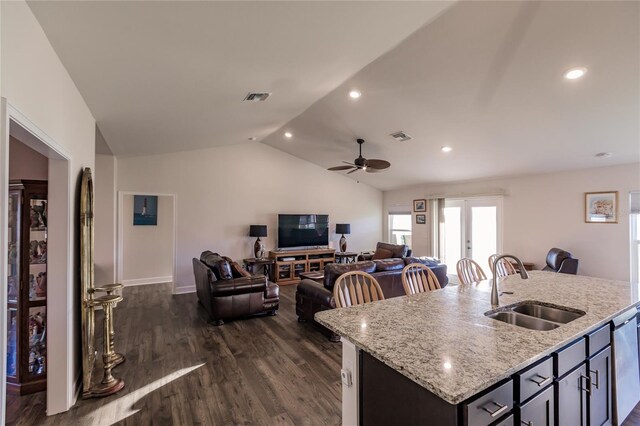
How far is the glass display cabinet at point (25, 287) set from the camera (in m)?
2.50

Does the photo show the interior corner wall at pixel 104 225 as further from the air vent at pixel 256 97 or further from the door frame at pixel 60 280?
the air vent at pixel 256 97

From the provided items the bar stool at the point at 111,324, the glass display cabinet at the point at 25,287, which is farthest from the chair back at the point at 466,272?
the glass display cabinet at the point at 25,287

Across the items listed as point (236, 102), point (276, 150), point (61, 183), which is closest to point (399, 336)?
point (61, 183)

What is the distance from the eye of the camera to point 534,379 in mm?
1304

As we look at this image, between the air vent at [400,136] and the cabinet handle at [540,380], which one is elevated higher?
the air vent at [400,136]

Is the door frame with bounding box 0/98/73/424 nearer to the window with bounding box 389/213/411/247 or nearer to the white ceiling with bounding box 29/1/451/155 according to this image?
the white ceiling with bounding box 29/1/451/155

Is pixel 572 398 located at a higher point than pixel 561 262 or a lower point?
lower

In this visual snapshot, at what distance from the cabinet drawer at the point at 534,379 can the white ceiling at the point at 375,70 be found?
2.17 metres

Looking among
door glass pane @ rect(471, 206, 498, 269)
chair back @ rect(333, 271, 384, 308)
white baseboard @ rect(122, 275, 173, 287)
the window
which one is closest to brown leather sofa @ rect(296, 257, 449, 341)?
chair back @ rect(333, 271, 384, 308)

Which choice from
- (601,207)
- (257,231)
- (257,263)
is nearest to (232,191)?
(257,231)

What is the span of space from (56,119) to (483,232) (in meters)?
6.90

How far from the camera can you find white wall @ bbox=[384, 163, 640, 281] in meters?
4.48

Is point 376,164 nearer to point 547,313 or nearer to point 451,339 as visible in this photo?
point 547,313

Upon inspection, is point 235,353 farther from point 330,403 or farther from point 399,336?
point 399,336
